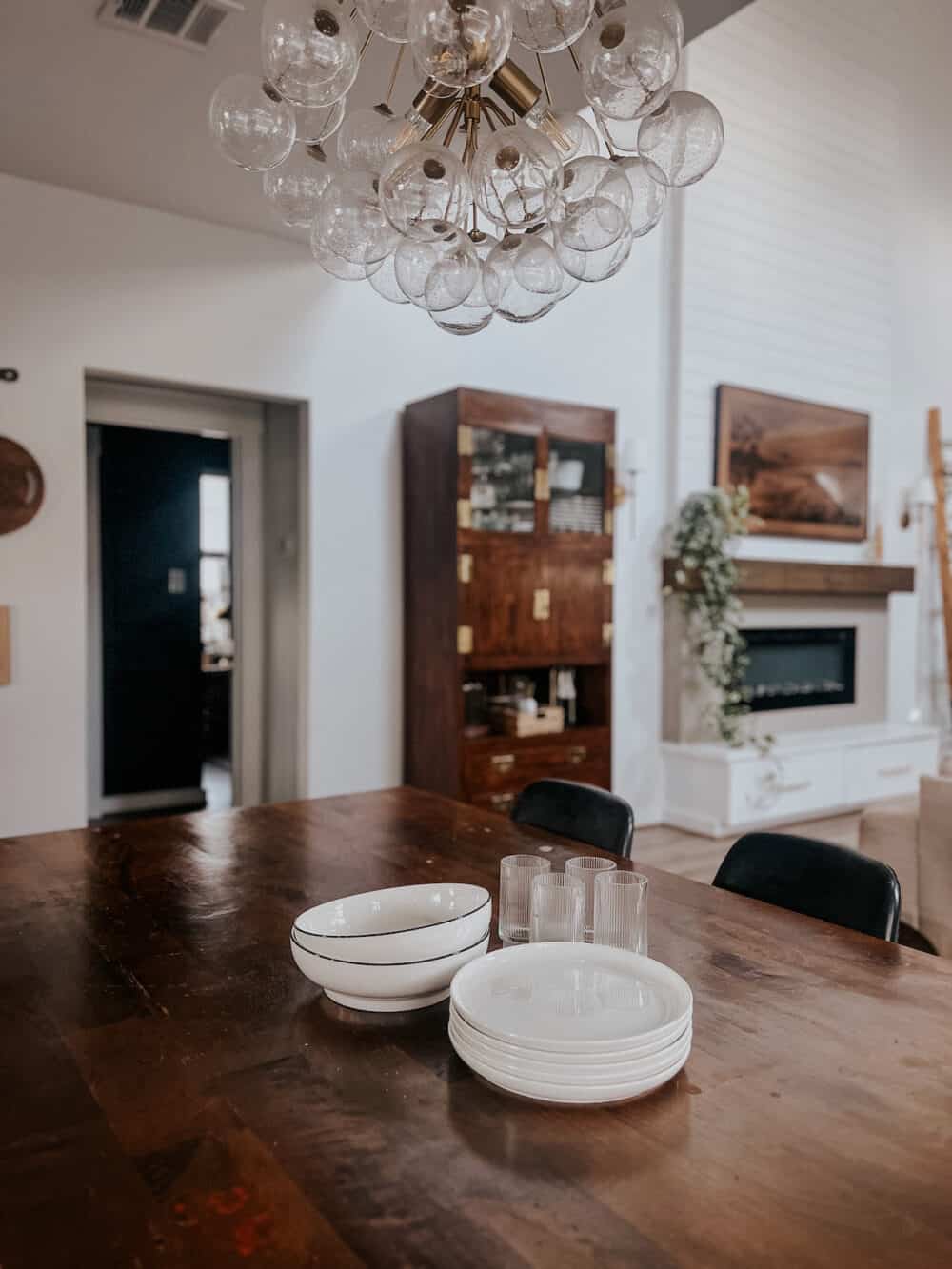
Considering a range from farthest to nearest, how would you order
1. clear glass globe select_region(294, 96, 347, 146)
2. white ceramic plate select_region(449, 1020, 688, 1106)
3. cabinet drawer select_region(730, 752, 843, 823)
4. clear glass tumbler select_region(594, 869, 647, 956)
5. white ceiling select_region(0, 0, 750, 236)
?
1. cabinet drawer select_region(730, 752, 843, 823)
2. white ceiling select_region(0, 0, 750, 236)
3. clear glass globe select_region(294, 96, 347, 146)
4. clear glass tumbler select_region(594, 869, 647, 956)
5. white ceramic plate select_region(449, 1020, 688, 1106)

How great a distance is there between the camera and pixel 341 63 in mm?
1492

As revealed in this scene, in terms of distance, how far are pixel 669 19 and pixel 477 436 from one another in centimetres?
280

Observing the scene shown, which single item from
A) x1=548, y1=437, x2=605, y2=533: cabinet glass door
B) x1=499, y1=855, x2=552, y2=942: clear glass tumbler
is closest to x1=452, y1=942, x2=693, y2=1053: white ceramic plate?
x1=499, y1=855, x2=552, y2=942: clear glass tumbler

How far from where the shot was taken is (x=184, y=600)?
5602 millimetres

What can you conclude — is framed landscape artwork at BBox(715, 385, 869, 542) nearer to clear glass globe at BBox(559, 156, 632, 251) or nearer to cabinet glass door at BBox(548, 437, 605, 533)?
cabinet glass door at BBox(548, 437, 605, 533)

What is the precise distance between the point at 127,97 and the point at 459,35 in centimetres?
202

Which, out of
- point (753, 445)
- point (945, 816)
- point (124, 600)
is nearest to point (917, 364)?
point (753, 445)

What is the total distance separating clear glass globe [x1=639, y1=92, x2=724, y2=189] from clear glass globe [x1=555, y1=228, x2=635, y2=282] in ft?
0.46

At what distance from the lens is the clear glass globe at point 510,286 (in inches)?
73.4

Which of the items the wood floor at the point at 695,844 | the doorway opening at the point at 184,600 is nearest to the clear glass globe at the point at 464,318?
the doorway opening at the point at 184,600

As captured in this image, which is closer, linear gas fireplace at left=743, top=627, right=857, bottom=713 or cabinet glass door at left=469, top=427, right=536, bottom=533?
cabinet glass door at left=469, top=427, right=536, bottom=533

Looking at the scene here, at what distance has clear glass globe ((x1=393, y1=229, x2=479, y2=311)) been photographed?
1734 mm

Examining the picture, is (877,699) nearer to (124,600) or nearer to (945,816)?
(945,816)

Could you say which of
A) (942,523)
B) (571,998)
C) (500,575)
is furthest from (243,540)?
(942,523)
